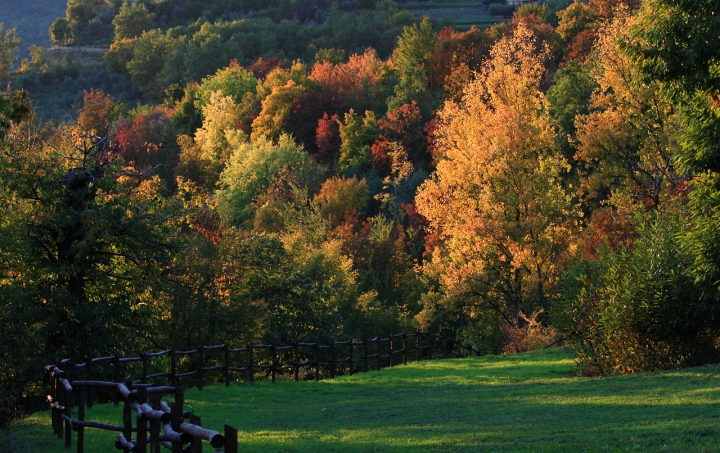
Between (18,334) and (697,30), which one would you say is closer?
(697,30)

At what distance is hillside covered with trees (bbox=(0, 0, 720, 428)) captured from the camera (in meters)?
20.2

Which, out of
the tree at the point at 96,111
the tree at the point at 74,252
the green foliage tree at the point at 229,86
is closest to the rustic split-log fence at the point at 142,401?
the tree at the point at 74,252

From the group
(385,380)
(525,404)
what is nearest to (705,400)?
(525,404)

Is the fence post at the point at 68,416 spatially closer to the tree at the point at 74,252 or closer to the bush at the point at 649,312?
the tree at the point at 74,252

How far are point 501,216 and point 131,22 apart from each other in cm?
Result: 11672

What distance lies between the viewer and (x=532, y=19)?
84.9 metres

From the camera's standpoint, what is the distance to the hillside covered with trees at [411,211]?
66.3ft

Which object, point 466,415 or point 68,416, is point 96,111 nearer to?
point 466,415

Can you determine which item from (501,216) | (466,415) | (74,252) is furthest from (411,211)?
(466,415)

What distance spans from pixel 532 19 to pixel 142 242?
69791 millimetres

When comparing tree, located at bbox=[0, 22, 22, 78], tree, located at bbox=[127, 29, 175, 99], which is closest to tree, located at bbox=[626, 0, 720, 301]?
tree, located at bbox=[127, 29, 175, 99]

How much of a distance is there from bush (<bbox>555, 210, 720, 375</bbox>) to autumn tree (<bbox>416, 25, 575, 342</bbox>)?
46.3ft

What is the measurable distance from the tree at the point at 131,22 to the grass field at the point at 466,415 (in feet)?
412

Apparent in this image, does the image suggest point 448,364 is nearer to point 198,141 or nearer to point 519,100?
point 519,100
